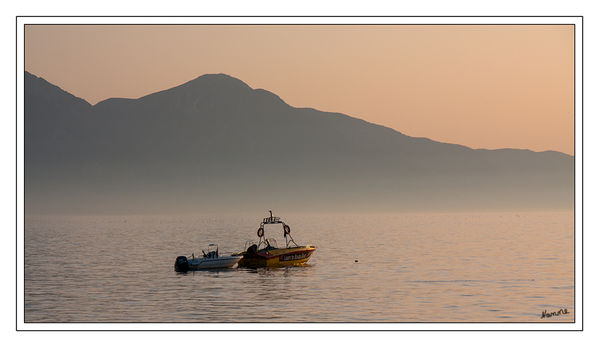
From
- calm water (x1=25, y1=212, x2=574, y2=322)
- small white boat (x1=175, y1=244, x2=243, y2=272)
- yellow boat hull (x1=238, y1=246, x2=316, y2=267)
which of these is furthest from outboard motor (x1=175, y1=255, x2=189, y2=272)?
yellow boat hull (x1=238, y1=246, x2=316, y2=267)

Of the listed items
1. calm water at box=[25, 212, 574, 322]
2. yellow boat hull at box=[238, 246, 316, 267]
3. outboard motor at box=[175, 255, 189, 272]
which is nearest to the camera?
calm water at box=[25, 212, 574, 322]

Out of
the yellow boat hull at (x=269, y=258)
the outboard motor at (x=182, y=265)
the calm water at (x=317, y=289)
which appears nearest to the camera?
the calm water at (x=317, y=289)

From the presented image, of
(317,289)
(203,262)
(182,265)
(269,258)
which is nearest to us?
(317,289)

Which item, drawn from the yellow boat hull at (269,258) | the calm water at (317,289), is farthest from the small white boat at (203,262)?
the yellow boat hull at (269,258)

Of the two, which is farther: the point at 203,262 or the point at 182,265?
the point at 182,265

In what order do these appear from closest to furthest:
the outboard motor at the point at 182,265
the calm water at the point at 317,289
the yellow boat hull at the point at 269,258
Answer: the calm water at the point at 317,289 → the outboard motor at the point at 182,265 → the yellow boat hull at the point at 269,258

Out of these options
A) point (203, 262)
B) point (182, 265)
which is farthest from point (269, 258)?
point (182, 265)

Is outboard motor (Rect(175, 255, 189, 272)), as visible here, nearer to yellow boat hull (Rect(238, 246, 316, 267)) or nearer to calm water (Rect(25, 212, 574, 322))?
calm water (Rect(25, 212, 574, 322))

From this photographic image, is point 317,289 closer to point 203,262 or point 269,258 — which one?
point 203,262

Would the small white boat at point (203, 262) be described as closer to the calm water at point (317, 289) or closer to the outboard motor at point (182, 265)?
the outboard motor at point (182, 265)
